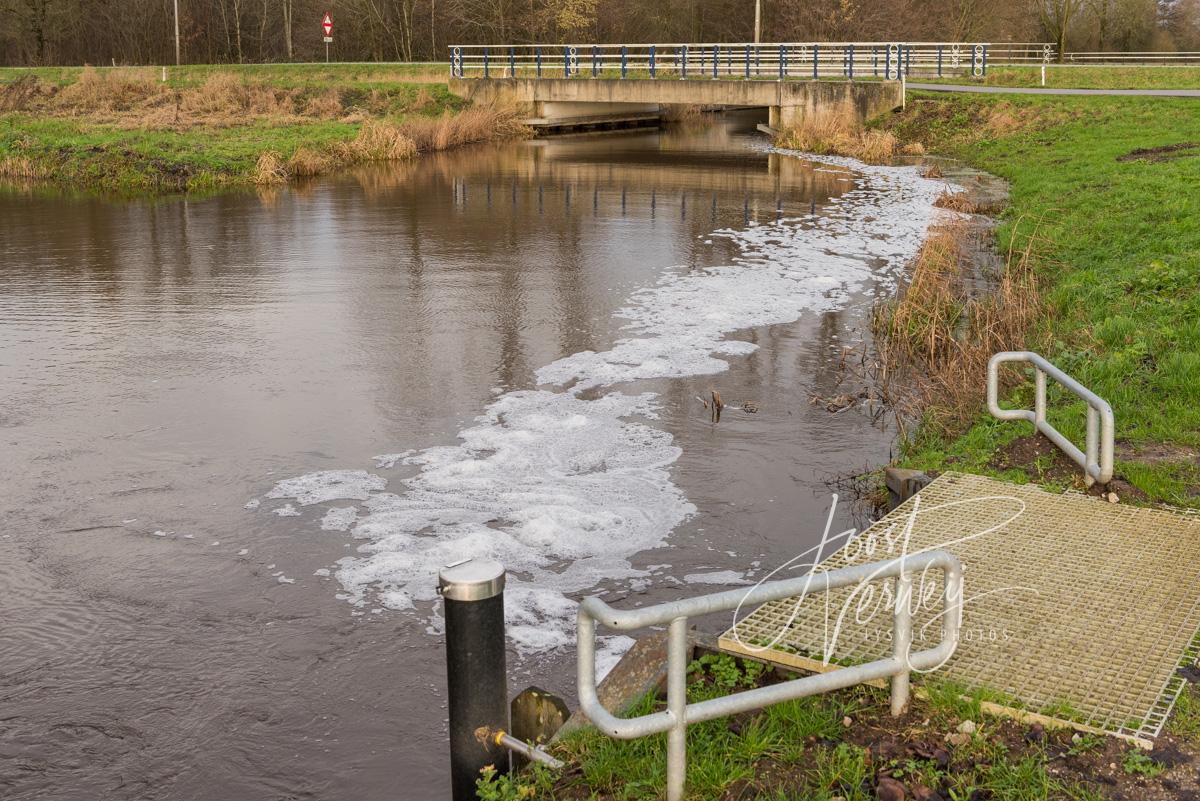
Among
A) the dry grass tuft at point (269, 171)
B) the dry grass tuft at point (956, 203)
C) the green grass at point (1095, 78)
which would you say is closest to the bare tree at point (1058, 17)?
the green grass at point (1095, 78)

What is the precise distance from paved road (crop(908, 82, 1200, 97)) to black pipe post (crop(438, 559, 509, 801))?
34.4 meters

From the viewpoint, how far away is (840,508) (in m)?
9.07

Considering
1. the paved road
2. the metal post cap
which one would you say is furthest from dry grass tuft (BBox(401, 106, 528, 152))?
the metal post cap

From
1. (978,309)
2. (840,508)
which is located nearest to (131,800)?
(840,508)

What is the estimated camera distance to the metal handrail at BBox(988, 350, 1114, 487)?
721 cm

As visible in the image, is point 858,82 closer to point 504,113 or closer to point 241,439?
point 504,113

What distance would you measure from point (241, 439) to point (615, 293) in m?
7.15

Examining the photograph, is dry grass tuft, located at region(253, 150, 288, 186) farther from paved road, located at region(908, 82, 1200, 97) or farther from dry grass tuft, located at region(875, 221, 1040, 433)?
paved road, located at region(908, 82, 1200, 97)

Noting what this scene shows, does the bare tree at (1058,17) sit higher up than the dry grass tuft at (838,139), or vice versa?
the bare tree at (1058,17)

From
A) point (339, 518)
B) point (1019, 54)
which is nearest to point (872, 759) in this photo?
point (339, 518)

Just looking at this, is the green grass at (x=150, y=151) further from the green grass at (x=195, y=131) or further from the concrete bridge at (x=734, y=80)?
the concrete bridge at (x=734, y=80)

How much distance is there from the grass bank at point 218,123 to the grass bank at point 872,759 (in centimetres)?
2680

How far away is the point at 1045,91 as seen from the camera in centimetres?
3800

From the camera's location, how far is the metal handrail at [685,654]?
4422mm
